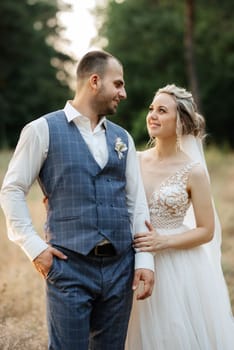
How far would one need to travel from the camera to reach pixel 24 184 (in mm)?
2789

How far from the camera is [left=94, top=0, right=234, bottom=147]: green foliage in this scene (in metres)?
23.8

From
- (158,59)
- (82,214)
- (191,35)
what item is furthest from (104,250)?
(158,59)

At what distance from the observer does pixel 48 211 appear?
2.88 meters

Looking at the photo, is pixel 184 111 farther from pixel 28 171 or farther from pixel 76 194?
pixel 28 171

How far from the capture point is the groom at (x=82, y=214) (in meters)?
2.77

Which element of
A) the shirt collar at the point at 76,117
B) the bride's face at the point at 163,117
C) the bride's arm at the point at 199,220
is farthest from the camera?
the bride's face at the point at 163,117

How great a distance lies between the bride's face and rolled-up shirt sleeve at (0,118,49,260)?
3.51 feet

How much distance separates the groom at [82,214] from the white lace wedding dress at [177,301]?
66 cm

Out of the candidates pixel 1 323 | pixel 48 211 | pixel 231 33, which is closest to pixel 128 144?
pixel 48 211

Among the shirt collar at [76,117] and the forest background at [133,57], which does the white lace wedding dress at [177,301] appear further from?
the forest background at [133,57]

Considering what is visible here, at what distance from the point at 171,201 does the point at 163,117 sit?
563 millimetres

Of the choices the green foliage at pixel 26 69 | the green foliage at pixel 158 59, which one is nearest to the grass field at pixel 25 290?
the green foliage at pixel 158 59

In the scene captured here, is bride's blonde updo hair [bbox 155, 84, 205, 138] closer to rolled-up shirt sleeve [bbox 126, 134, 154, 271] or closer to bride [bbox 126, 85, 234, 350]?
bride [bbox 126, 85, 234, 350]

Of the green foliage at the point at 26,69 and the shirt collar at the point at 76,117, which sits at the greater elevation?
the green foliage at the point at 26,69
